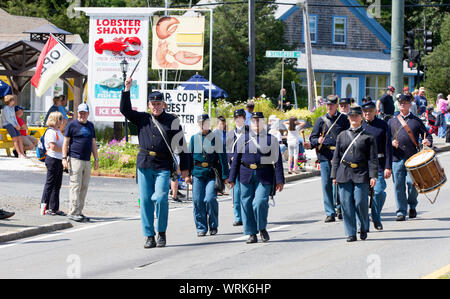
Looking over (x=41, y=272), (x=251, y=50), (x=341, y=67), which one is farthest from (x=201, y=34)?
(x=341, y=67)

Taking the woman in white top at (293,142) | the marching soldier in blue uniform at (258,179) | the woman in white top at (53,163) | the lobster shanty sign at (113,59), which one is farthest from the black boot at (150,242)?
the lobster shanty sign at (113,59)

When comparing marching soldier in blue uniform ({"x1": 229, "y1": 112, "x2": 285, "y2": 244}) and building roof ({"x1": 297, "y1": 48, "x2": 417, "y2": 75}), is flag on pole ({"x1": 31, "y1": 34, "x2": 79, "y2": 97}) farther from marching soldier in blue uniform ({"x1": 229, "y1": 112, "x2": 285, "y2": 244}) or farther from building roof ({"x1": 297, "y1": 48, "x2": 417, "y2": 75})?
building roof ({"x1": 297, "y1": 48, "x2": 417, "y2": 75})

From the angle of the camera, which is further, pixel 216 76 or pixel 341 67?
pixel 341 67

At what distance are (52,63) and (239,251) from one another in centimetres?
1520

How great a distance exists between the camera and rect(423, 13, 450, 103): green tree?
54.5 m

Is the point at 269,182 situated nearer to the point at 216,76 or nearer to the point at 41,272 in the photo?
the point at 41,272

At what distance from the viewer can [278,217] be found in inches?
583

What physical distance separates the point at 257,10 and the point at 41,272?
37027 millimetres

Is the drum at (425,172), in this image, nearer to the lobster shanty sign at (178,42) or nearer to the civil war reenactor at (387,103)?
the lobster shanty sign at (178,42)

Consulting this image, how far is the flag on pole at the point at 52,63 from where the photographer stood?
974 inches

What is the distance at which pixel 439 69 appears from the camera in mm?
54875

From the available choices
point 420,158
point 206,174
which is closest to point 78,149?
point 206,174

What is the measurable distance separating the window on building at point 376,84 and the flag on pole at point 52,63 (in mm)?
33988

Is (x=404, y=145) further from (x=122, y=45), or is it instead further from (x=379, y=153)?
(x=122, y=45)
